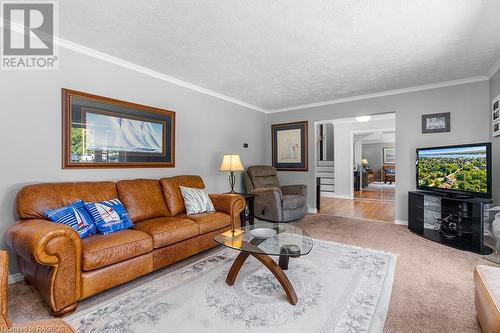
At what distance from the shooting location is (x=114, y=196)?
2.65 metres

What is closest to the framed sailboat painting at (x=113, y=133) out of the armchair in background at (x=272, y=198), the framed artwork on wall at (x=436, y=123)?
the armchair in background at (x=272, y=198)

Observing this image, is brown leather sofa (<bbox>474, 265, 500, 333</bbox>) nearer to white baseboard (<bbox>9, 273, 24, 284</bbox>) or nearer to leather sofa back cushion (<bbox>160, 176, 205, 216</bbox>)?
leather sofa back cushion (<bbox>160, 176, 205, 216</bbox>)

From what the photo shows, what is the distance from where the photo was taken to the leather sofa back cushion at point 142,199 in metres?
2.71

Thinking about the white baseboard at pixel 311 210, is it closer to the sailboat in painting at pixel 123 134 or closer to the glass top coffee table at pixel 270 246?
the glass top coffee table at pixel 270 246

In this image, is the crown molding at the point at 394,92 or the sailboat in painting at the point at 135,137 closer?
the sailboat in painting at the point at 135,137

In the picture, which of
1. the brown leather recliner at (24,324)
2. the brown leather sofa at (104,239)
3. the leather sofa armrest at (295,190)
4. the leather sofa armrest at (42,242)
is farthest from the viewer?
the leather sofa armrest at (295,190)

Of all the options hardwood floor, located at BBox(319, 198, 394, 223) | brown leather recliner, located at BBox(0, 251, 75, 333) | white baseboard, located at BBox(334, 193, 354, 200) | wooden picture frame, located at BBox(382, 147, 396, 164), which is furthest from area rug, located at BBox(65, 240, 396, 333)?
wooden picture frame, located at BBox(382, 147, 396, 164)

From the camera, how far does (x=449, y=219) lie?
3295mm

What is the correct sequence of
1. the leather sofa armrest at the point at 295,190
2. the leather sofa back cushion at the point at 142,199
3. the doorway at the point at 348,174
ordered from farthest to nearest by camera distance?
1. the doorway at the point at 348,174
2. the leather sofa armrest at the point at 295,190
3. the leather sofa back cushion at the point at 142,199

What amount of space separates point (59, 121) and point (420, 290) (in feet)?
12.6

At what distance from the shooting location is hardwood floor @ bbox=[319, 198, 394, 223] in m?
4.82

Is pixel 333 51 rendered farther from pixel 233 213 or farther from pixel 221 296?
pixel 221 296

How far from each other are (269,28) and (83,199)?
98.9 inches

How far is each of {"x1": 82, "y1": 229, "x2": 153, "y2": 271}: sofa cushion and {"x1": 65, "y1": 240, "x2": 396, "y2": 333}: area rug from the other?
313 mm
